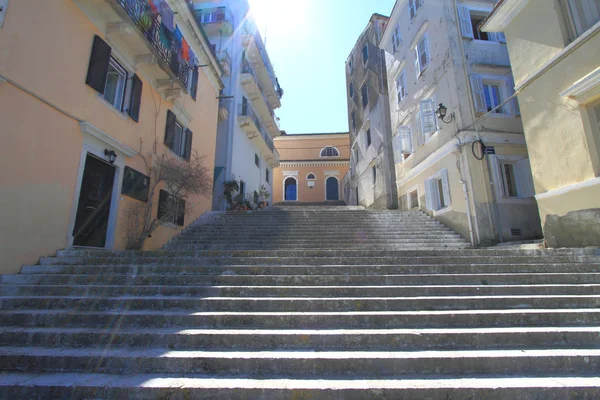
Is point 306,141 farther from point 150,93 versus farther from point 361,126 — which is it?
point 150,93

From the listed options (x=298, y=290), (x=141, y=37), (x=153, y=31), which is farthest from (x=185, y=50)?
(x=298, y=290)

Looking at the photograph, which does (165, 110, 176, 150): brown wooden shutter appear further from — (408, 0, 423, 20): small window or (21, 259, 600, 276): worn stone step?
(408, 0, 423, 20): small window

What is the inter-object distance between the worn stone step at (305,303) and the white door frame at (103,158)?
2.31 meters

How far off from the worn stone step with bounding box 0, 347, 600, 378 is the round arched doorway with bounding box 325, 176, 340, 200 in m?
26.0

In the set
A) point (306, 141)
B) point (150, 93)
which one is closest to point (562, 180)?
point (150, 93)

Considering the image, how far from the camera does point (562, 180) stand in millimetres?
6559

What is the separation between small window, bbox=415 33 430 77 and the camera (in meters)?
12.0

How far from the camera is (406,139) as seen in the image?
13.1m

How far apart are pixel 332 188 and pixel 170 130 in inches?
827

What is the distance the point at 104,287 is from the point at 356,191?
18556 mm

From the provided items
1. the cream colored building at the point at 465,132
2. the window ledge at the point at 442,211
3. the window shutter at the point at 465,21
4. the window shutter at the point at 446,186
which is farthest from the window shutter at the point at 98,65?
the window shutter at the point at 465,21

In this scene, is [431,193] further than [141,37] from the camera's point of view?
Yes

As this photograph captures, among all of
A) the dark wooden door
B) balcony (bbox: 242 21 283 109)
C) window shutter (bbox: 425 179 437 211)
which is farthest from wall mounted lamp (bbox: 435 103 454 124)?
balcony (bbox: 242 21 283 109)

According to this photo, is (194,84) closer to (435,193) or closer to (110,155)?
(110,155)
